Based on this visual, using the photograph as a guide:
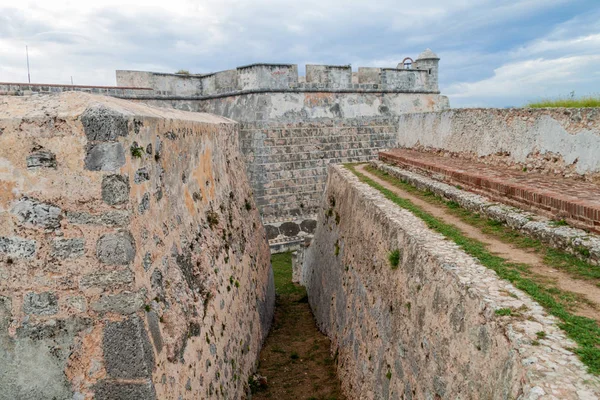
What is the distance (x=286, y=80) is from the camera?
50.3 feet

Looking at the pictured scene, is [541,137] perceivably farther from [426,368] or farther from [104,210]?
[104,210]

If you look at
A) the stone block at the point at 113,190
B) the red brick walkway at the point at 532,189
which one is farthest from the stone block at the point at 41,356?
the red brick walkway at the point at 532,189

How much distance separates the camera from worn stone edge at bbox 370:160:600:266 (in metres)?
3.50

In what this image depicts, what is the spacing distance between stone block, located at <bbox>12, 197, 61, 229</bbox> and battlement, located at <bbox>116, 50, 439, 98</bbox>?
12.6 metres

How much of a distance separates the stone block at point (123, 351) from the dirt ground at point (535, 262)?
2.92 meters

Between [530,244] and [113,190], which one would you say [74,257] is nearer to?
[113,190]

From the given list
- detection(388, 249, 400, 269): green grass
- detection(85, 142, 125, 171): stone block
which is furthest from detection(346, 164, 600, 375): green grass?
detection(85, 142, 125, 171): stone block

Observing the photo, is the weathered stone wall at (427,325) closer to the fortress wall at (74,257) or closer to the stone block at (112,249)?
the fortress wall at (74,257)

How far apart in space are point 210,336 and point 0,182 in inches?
97.6

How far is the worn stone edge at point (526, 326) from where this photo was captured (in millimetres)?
2092

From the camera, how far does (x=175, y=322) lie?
3770 millimetres

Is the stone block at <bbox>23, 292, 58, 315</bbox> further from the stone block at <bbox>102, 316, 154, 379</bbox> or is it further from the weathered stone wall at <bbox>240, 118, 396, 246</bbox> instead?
the weathered stone wall at <bbox>240, 118, 396, 246</bbox>

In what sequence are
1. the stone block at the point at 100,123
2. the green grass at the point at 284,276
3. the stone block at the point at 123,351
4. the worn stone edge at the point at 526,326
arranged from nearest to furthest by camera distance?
1. the worn stone edge at the point at 526,326
2. the stone block at the point at 100,123
3. the stone block at the point at 123,351
4. the green grass at the point at 284,276

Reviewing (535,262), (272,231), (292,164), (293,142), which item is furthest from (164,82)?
(535,262)
